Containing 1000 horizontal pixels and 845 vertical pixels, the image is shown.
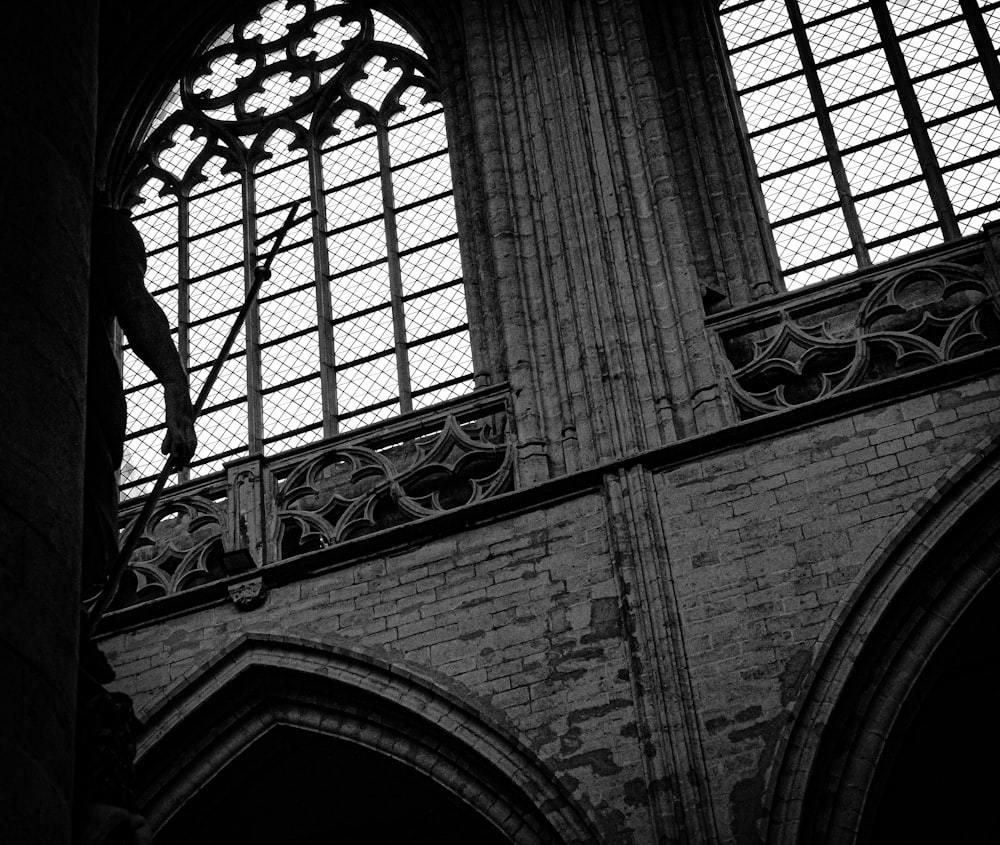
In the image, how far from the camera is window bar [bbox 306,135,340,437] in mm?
10789

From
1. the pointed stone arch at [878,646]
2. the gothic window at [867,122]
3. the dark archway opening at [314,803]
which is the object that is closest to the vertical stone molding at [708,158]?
the gothic window at [867,122]

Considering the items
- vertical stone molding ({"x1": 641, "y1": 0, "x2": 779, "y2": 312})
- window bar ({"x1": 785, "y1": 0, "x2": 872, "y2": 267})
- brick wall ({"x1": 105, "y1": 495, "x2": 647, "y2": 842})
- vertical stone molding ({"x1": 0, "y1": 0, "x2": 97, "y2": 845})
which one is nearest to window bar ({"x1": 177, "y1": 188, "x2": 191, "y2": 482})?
brick wall ({"x1": 105, "y1": 495, "x2": 647, "y2": 842})

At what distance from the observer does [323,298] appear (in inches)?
445

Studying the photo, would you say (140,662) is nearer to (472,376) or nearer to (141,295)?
(472,376)

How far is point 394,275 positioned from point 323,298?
45cm

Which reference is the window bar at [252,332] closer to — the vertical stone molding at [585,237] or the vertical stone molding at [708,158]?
the vertical stone molding at [585,237]

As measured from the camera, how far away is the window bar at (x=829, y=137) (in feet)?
34.0

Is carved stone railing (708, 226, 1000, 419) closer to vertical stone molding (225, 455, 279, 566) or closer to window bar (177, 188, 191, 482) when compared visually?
vertical stone molding (225, 455, 279, 566)

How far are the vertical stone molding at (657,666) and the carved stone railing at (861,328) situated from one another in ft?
2.92

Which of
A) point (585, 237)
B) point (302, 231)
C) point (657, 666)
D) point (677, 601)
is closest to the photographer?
point (657, 666)

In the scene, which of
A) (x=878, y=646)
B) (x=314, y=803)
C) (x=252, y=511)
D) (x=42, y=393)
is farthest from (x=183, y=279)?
(x=42, y=393)

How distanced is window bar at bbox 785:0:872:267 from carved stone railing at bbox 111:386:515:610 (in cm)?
223

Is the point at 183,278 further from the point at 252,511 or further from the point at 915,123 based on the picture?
the point at 915,123

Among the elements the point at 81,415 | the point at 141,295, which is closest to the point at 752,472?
the point at 141,295
